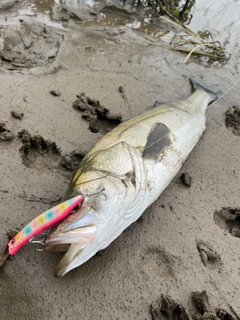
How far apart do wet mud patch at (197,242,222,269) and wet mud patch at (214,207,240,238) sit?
380mm

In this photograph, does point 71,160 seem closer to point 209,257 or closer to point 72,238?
point 72,238

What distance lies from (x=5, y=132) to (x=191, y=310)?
257 centimetres

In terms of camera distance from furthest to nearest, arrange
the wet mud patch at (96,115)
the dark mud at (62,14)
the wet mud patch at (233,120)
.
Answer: the dark mud at (62,14) → the wet mud patch at (233,120) → the wet mud patch at (96,115)

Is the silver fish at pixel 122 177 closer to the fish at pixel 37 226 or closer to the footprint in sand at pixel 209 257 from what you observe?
the fish at pixel 37 226

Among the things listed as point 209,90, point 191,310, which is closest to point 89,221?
point 191,310

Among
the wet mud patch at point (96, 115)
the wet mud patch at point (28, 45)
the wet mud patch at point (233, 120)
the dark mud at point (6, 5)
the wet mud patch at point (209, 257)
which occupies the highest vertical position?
the wet mud patch at point (233, 120)

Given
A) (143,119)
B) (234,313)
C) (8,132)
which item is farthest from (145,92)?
(234,313)

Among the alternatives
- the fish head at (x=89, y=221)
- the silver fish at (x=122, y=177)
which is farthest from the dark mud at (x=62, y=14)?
the fish head at (x=89, y=221)

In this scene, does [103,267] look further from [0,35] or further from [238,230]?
[0,35]

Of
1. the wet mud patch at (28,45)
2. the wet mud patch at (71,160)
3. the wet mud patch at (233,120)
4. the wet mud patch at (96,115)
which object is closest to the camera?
the wet mud patch at (71,160)

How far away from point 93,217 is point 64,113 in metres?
2.02

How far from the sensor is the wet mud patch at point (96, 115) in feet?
13.2

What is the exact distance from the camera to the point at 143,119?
3.67 metres

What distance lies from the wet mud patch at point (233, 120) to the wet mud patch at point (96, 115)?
165 cm
